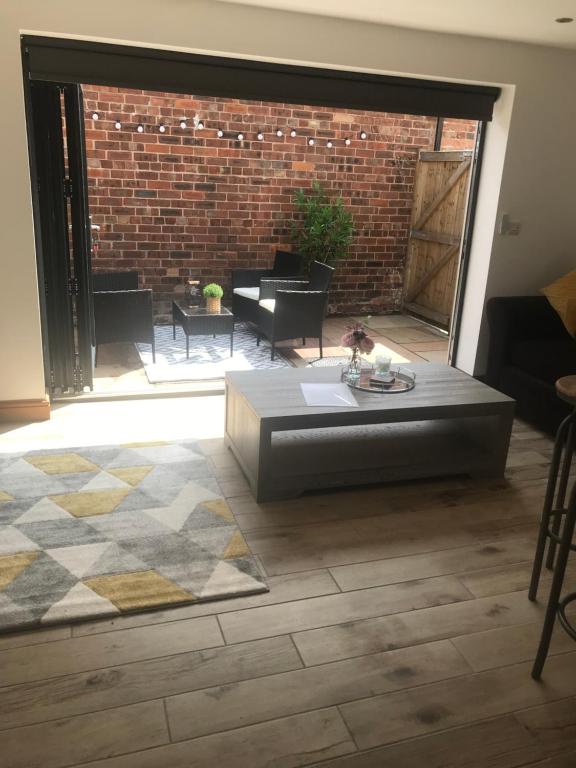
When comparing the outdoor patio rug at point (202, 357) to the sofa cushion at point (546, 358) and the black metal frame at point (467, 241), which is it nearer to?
the black metal frame at point (467, 241)

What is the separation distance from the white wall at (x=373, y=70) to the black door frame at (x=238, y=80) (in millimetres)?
85

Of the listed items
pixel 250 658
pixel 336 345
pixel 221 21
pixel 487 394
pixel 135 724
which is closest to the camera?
pixel 135 724

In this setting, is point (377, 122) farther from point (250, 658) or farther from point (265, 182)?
point (250, 658)

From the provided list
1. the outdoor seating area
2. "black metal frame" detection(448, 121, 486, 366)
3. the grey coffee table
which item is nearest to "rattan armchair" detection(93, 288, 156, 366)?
the outdoor seating area

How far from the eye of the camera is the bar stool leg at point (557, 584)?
73.0 inches

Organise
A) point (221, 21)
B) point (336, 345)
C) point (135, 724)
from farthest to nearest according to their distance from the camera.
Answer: point (336, 345) → point (221, 21) → point (135, 724)

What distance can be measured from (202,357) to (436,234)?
10.3ft

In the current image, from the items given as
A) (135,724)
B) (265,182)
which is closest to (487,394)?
(135,724)

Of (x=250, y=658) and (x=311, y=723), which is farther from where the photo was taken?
(x=250, y=658)

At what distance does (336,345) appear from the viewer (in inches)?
247

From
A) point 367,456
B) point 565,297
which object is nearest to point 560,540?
point 367,456

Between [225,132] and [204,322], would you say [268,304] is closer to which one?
[204,322]

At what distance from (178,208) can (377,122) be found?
239 centimetres

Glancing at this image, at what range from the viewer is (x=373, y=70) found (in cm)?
400
